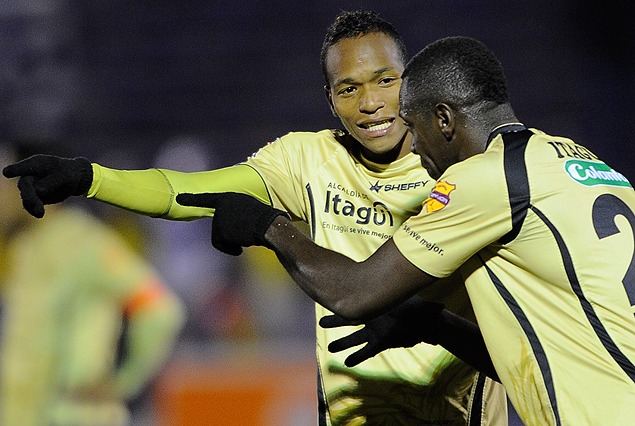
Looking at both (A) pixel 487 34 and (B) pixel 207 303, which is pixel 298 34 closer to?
(A) pixel 487 34

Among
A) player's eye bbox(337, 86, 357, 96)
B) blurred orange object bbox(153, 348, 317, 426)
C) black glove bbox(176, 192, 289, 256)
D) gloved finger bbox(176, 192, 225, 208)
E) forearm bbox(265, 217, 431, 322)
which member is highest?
player's eye bbox(337, 86, 357, 96)

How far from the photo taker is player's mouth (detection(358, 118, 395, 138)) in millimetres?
2490

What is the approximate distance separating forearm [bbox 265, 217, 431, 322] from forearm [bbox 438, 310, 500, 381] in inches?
16.1

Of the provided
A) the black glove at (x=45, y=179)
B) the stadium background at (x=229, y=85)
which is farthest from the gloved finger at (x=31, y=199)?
the stadium background at (x=229, y=85)

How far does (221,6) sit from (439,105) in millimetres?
6159

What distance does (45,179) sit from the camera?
2125 millimetres

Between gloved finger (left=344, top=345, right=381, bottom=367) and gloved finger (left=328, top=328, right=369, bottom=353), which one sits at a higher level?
gloved finger (left=328, top=328, right=369, bottom=353)

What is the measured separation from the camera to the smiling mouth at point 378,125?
2490mm

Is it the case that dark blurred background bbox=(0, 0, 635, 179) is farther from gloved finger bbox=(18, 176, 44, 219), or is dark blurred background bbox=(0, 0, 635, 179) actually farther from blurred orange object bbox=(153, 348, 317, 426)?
gloved finger bbox=(18, 176, 44, 219)

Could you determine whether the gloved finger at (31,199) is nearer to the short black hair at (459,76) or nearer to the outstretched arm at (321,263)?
the outstretched arm at (321,263)

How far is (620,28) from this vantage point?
21.1 ft

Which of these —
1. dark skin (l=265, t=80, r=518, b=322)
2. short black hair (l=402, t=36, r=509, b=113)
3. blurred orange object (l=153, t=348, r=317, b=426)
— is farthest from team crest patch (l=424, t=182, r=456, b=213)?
blurred orange object (l=153, t=348, r=317, b=426)

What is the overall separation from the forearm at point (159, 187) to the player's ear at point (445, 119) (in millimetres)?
816

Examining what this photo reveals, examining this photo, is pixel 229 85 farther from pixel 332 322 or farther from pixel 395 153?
pixel 332 322
